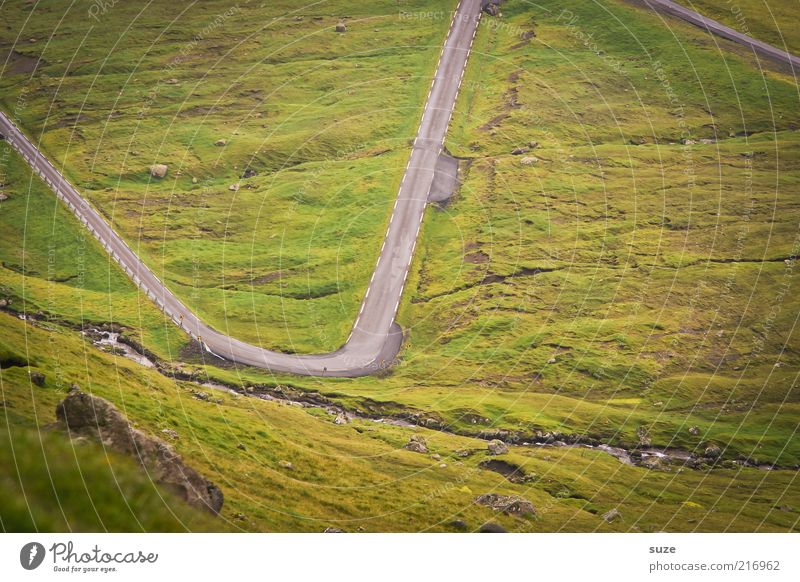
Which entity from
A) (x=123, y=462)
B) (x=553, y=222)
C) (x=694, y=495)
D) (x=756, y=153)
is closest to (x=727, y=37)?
(x=756, y=153)

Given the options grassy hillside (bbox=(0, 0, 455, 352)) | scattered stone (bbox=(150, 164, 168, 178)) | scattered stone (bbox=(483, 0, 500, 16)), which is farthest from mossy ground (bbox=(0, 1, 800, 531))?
scattered stone (bbox=(483, 0, 500, 16))

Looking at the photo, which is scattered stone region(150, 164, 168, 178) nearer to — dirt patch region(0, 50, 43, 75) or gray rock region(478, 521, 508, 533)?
dirt patch region(0, 50, 43, 75)

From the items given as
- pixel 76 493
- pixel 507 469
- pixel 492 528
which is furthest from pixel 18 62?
pixel 492 528

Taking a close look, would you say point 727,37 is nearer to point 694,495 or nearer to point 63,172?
point 694,495

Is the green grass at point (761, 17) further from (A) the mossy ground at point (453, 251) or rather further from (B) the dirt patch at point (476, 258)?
(B) the dirt patch at point (476, 258)

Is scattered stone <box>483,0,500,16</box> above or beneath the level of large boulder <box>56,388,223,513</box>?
above

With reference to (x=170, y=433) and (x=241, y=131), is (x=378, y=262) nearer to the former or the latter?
(x=241, y=131)
